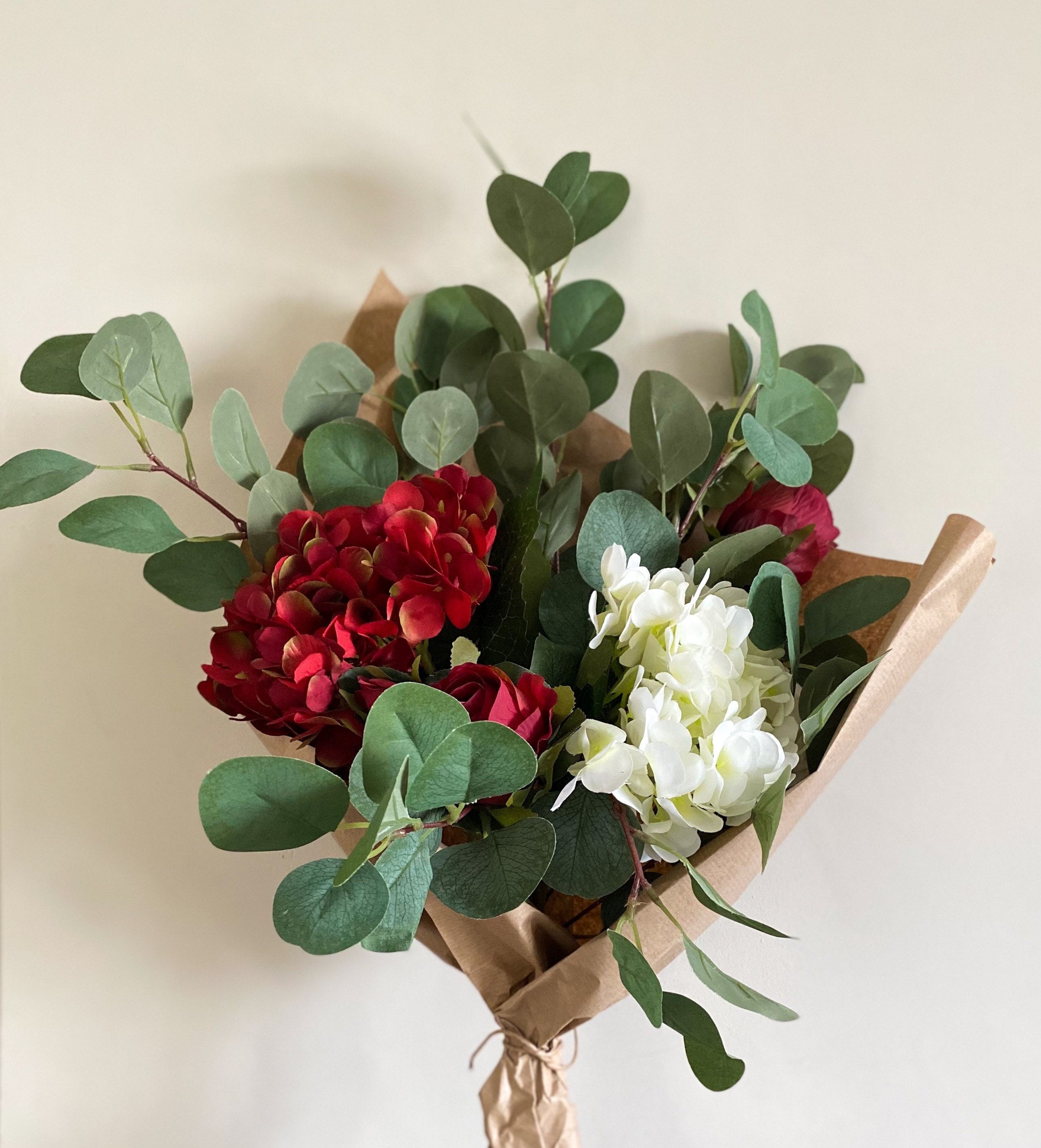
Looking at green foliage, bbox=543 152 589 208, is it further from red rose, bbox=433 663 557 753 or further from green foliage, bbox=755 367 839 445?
red rose, bbox=433 663 557 753

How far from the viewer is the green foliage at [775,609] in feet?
1.91

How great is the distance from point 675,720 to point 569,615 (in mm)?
114

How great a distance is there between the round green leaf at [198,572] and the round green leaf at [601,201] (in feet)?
1.32

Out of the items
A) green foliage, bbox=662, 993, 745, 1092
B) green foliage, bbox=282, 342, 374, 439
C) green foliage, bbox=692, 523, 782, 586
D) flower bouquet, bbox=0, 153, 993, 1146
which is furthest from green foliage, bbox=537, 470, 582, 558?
green foliage, bbox=662, 993, 745, 1092

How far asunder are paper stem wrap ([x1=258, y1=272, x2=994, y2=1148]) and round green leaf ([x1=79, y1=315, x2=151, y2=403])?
10.7 inches

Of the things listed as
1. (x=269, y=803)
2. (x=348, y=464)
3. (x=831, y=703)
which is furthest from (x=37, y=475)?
(x=831, y=703)

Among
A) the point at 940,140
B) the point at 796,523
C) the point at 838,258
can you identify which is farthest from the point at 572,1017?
the point at 940,140

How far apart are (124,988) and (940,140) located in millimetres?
1065

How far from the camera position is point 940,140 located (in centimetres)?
78

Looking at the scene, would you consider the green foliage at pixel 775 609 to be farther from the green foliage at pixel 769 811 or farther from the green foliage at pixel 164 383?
the green foliage at pixel 164 383

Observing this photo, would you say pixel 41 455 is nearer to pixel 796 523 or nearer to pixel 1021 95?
pixel 796 523

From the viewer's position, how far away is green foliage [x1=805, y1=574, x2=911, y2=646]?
615mm

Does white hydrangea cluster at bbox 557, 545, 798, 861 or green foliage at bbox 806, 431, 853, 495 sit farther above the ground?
green foliage at bbox 806, 431, 853, 495

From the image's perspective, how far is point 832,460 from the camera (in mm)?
767
